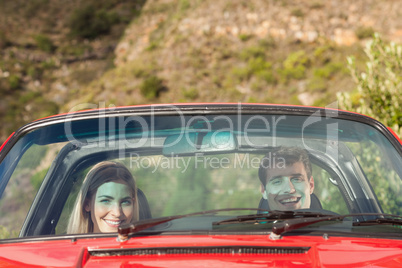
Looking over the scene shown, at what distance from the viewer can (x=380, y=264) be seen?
164cm

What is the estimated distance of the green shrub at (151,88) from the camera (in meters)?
25.5

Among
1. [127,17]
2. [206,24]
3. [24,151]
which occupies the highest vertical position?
[127,17]

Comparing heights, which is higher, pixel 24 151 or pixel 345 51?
pixel 345 51

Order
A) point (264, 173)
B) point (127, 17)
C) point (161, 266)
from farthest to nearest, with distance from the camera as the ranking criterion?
point (127, 17) < point (264, 173) < point (161, 266)

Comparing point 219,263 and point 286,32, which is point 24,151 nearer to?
point 219,263

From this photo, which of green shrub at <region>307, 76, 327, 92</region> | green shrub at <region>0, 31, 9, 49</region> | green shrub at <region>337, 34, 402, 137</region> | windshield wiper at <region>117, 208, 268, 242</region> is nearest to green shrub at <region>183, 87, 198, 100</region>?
green shrub at <region>307, 76, 327, 92</region>

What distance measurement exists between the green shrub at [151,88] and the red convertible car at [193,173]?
2289 centimetres

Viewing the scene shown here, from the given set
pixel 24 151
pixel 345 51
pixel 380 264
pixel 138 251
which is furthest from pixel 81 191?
pixel 345 51

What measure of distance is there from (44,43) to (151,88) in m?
12.9

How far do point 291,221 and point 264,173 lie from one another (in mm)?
617

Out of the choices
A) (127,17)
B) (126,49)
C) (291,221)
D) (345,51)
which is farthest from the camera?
(127,17)

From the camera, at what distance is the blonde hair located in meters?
2.37

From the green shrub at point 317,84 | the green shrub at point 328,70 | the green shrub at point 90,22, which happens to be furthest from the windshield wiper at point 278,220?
the green shrub at point 90,22

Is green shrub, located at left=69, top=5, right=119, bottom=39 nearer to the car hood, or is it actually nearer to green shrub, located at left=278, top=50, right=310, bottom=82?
green shrub, located at left=278, top=50, right=310, bottom=82
